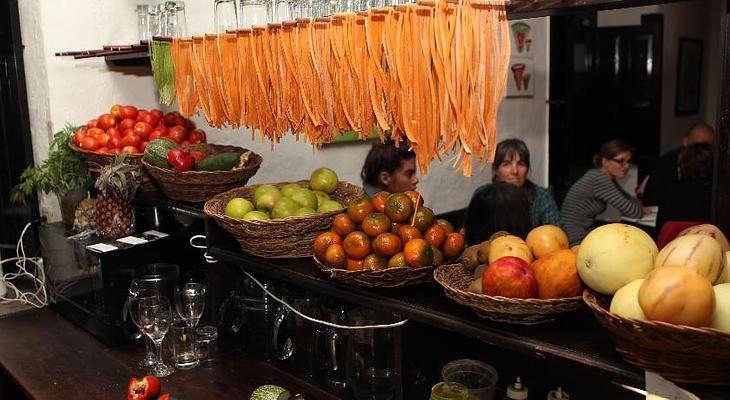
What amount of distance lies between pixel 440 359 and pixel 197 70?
3.39ft

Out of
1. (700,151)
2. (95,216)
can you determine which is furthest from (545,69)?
(95,216)

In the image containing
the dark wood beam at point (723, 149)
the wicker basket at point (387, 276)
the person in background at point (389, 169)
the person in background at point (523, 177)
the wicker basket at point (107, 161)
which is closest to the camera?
the dark wood beam at point (723, 149)

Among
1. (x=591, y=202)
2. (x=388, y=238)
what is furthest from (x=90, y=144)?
(x=591, y=202)

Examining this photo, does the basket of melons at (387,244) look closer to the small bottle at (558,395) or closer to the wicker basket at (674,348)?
the small bottle at (558,395)

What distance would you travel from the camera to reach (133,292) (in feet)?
6.68

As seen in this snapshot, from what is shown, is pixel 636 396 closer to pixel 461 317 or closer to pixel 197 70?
pixel 461 317

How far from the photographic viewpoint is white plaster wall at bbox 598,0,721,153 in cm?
590

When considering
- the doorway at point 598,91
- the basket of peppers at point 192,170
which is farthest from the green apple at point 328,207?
the doorway at point 598,91

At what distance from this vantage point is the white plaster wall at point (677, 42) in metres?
5.90

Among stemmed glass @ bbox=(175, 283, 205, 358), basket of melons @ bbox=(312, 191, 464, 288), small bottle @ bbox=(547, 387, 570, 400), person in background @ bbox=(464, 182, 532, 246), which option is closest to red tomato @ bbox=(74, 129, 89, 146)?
stemmed glass @ bbox=(175, 283, 205, 358)

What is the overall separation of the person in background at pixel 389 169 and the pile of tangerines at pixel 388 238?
140 centimetres

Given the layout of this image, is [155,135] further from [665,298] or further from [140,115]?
[665,298]

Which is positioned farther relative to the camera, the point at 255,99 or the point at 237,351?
the point at 237,351

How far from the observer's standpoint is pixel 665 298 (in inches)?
38.1
